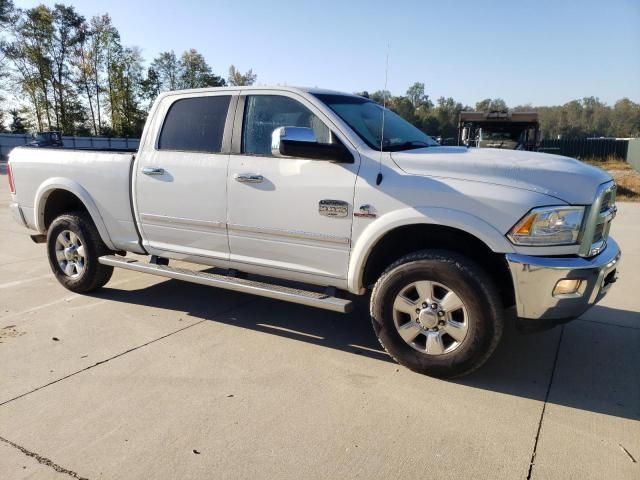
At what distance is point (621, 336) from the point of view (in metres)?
4.25

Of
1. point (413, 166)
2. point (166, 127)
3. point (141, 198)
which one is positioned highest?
point (166, 127)

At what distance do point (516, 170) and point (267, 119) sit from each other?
6.55 feet

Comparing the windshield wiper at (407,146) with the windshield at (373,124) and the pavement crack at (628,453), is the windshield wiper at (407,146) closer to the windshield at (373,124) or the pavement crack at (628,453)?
the windshield at (373,124)

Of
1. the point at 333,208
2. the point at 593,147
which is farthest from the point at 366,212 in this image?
the point at 593,147

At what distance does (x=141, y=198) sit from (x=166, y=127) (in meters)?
0.69

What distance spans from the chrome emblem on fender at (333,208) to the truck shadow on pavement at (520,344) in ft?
3.62

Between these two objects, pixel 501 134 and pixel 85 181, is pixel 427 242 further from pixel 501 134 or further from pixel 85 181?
pixel 501 134

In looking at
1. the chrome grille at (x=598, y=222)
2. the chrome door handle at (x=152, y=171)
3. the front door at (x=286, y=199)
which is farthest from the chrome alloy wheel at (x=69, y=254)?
the chrome grille at (x=598, y=222)

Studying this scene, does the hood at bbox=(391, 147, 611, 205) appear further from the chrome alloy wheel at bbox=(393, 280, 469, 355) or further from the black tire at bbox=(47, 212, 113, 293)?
the black tire at bbox=(47, 212, 113, 293)

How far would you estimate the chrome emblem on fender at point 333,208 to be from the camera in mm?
3605

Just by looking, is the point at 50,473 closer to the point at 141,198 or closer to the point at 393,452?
the point at 393,452

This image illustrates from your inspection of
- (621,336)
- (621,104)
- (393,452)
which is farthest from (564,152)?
(621,104)

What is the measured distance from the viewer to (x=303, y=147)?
11.5 feet

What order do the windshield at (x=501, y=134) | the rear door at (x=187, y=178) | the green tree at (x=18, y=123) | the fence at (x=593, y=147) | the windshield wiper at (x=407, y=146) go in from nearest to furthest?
the windshield wiper at (x=407, y=146), the rear door at (x=187, y=178), the windshield at (x=501, y=134), the fence at (x=593, y=147), the green tree at (x=18, y=123)
